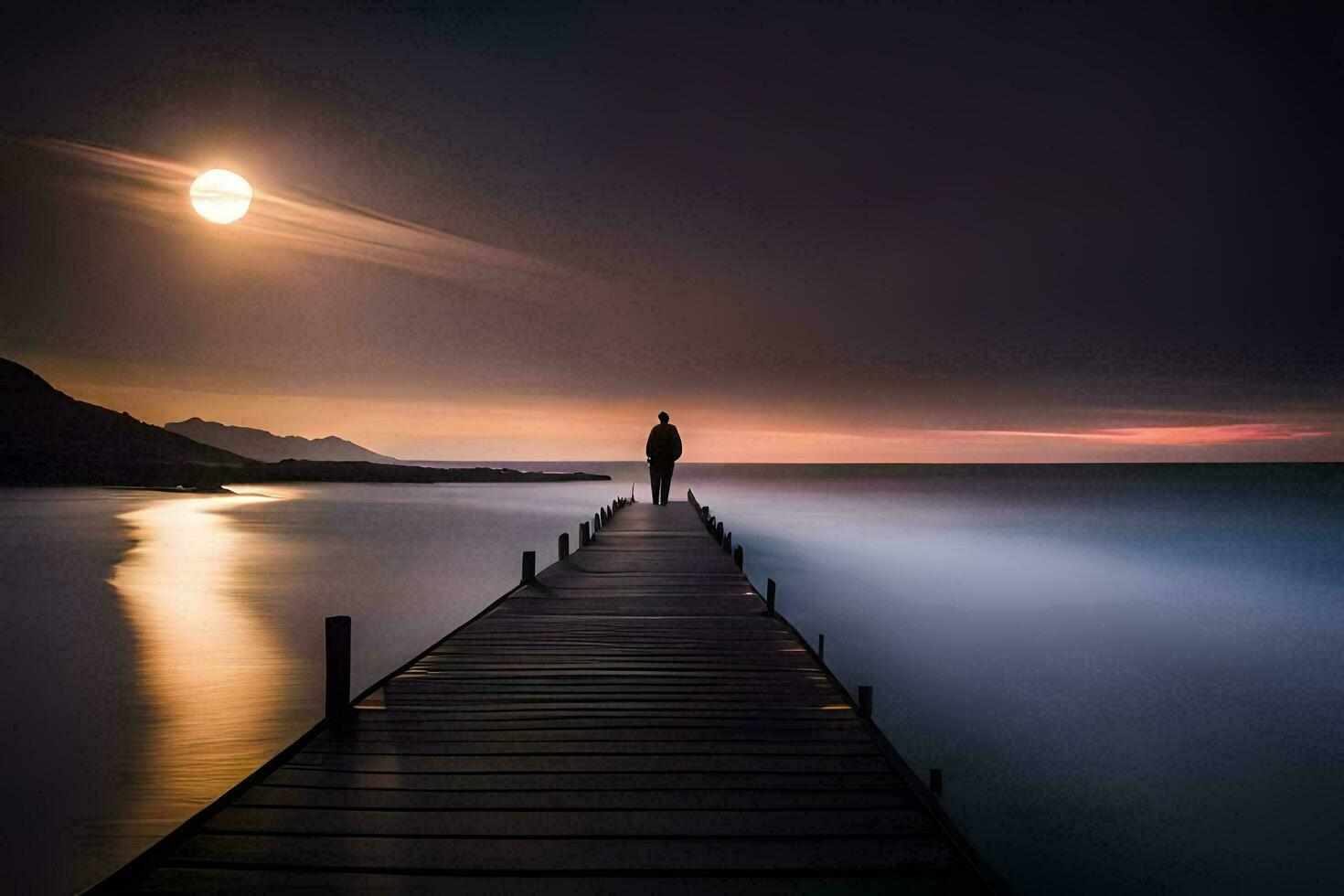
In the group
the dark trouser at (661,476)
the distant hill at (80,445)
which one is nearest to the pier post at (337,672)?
the dark trouser at (661,476)

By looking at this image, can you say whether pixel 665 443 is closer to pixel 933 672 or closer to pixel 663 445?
pixel 663 445

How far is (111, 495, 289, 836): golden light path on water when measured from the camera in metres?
7.74

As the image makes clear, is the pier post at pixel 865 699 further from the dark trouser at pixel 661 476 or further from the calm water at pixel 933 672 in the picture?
the dark trouser at pixel 661 476

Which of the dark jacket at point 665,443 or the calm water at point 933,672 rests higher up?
the dark jacket at point 665,443

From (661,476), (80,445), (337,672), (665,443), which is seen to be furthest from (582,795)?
(80,445)

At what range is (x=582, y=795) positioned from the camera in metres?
3.59

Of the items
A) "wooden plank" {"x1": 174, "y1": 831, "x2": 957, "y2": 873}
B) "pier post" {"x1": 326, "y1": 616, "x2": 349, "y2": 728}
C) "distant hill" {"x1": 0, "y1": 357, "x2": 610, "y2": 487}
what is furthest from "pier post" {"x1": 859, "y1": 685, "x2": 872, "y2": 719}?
"distant hill" {"x1": 0, "y1": 357, "x2": 610, "y2": 487}

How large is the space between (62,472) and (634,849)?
320 feet

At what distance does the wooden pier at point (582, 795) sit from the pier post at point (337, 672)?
0.07 feet

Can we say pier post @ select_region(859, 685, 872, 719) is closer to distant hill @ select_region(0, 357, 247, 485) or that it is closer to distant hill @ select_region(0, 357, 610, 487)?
distant hill @ select_region(0, 357, 610, 487)

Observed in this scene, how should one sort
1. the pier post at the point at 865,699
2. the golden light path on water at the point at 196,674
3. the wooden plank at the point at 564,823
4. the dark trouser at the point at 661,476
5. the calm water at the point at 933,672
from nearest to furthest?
the wooden plank at the point at 564,823
the pier post at the point at 865,699
the calm water at the point at 933,672
the golden light path on water at the point at 196,674
the dark trouser at the point at 661,476

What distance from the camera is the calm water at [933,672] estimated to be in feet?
23.5

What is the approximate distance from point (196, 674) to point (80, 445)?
350 feet

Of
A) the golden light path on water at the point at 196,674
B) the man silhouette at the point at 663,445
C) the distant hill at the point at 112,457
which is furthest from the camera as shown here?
the distant hill at the point at 112,457
